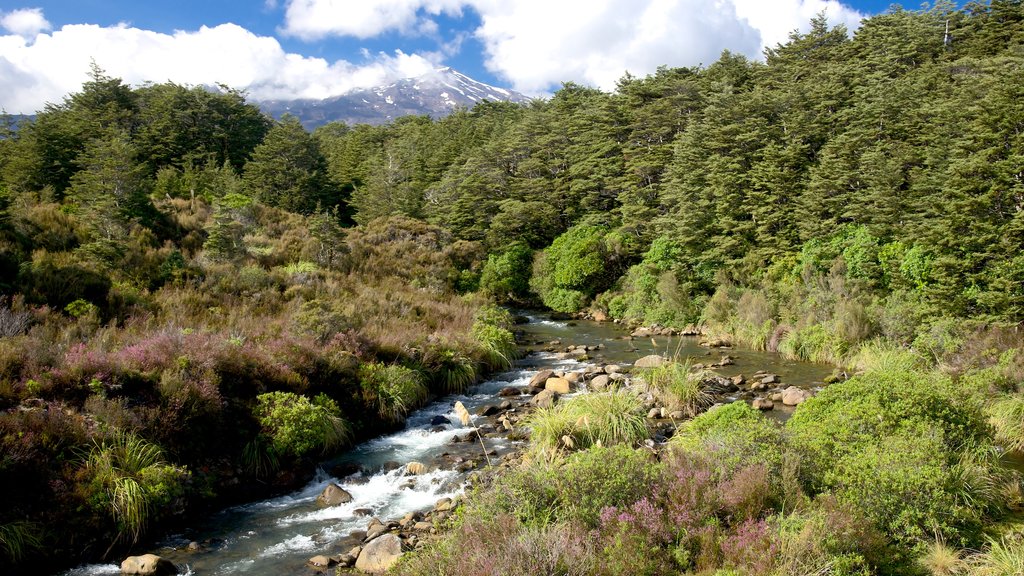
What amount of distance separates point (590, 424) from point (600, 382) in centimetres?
516

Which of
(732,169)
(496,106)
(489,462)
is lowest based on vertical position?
(489,462)

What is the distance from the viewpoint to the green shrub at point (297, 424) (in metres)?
11.5

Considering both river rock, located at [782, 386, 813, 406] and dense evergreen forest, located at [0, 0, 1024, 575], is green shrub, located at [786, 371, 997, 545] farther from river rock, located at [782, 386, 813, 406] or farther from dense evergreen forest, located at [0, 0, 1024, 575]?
river rock, located at [782, 386, 813, 406]

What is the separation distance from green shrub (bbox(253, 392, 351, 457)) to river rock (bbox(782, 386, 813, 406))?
12.3m

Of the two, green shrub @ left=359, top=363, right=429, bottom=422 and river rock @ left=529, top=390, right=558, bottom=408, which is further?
river rock @ left=529, top=390, right=558, bottom=408

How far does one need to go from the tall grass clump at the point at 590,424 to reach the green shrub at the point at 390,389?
→ 3.90 meters

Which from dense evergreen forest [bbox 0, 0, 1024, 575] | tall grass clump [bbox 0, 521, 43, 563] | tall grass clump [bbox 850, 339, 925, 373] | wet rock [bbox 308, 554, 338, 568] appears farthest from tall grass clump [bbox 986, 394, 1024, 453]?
tall grass clump [bbox 0, 521, 43, 563]

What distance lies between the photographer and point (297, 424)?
11805 mm

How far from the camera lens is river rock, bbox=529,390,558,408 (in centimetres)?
1538

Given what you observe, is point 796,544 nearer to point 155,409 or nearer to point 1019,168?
point 155,409

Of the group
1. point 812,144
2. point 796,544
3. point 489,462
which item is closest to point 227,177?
point 489,462

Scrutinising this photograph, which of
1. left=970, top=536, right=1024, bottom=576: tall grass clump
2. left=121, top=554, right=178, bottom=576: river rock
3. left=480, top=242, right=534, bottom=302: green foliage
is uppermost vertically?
left=480, top=242, right=534, bottom=302: green foliage

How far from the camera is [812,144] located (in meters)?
30.3

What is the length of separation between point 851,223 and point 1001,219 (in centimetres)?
696
